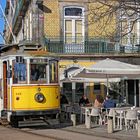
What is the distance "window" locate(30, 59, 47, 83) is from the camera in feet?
69.7

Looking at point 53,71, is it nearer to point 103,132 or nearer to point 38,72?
point 38,72

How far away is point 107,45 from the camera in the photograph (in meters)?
36.5

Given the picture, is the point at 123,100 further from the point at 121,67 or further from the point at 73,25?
the point at 121,67

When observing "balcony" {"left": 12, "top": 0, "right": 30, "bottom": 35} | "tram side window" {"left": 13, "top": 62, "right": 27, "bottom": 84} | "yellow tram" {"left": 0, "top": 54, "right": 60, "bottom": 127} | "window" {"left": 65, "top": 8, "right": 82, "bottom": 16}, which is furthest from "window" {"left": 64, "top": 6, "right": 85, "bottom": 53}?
"tram side window" {"left": 13, "top": 62, "right": 27, "bottom": 84}

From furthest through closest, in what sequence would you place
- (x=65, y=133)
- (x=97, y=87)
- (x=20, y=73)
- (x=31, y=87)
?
1. (x=97, y=87)
2. (x=20, y=73)
3. (x=31, y=87)
4. (x=65, y=133)

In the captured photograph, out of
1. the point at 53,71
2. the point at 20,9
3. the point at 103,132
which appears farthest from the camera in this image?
the point at 20,9

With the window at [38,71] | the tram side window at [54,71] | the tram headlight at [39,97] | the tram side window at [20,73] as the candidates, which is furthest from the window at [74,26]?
the tram headlight at [39,97]

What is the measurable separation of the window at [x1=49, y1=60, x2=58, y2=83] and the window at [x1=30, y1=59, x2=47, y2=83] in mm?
283

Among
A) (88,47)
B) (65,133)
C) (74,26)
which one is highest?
(74,26)

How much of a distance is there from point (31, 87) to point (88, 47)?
1569cm

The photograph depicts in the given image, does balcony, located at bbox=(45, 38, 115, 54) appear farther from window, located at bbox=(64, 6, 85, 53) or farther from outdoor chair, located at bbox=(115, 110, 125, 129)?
outdoor chair, located at bbox=(115, 110, 125, 129)

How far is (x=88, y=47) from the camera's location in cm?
3631

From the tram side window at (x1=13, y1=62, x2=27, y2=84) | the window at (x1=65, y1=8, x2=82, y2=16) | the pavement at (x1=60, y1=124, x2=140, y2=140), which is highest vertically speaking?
the window at (x1=65, y1=8, x2=82, y2=16)

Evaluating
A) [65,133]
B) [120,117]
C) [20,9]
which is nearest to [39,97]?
[65,133]
